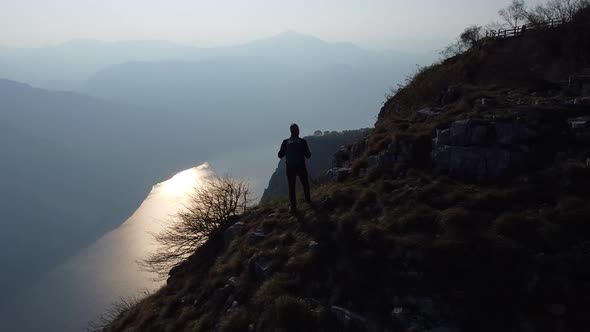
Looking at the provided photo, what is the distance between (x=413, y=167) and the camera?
11062 millimetres

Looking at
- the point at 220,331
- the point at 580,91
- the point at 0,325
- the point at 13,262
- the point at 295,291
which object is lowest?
the point at 0,325

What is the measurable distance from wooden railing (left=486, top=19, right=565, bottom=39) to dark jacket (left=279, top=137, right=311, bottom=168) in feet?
50.9

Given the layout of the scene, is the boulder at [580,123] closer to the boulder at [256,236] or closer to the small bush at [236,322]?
the boulder at [256,236]

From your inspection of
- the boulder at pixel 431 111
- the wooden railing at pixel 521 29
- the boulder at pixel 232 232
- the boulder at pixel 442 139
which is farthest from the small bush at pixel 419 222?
the wooden railing at pixel 521 29

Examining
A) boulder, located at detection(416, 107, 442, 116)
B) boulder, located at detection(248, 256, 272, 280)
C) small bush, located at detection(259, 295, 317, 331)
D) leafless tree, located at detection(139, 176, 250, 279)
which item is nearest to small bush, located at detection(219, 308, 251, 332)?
small bush, located at detection(259, 295, 317, 331)

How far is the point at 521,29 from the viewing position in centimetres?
2233

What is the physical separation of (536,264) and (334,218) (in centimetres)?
458

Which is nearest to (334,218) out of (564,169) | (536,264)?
(536,264)

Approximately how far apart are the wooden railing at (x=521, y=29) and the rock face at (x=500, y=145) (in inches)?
479

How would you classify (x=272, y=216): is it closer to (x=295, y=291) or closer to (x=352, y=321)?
(x=295, y=291)

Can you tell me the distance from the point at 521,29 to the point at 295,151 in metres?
18.2

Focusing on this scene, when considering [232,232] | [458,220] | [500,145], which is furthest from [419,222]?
[232,232]

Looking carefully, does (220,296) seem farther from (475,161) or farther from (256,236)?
(475,161)

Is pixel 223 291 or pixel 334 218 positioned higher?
pixel 334 218
